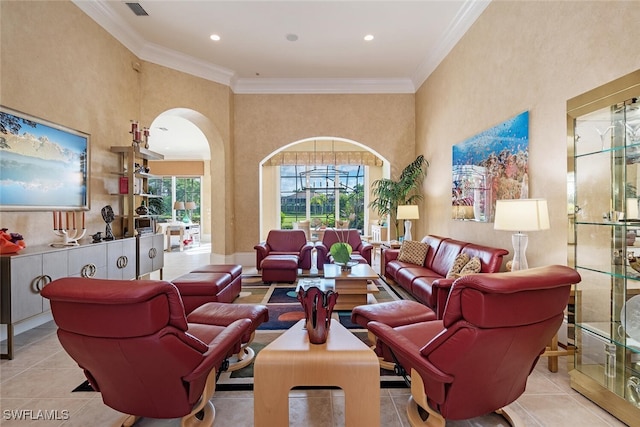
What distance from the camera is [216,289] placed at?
330cm

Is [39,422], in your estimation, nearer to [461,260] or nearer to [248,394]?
[248,394]

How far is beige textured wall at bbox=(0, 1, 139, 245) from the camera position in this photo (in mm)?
2996

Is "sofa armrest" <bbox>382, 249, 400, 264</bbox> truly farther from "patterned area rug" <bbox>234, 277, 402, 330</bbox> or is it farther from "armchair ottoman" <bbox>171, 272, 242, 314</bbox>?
"armchair ottoman" <bbox>171, 272, 242, 314</bbox>

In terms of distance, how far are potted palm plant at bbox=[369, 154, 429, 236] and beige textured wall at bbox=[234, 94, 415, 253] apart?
0.55 m

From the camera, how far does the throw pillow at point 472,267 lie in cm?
309

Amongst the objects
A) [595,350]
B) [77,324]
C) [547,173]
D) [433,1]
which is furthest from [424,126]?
[77,324]

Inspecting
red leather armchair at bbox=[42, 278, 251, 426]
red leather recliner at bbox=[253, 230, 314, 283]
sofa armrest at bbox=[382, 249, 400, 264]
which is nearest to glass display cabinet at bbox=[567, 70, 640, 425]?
red leather armchair at bbox=[42, 278, 251, 426]

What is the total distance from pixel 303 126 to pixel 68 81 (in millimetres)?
4001

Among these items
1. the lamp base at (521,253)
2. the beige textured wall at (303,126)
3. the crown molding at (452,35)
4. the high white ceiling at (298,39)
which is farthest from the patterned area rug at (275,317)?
the high white ceiling at (298,39)

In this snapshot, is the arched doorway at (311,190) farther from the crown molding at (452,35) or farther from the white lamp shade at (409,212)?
the white lamp shade at (409,212)

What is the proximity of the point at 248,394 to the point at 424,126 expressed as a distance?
18.3 feet

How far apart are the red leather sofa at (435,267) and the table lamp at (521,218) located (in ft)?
1.47

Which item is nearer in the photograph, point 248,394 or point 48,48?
point 248,394

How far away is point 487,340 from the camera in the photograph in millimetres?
1359
